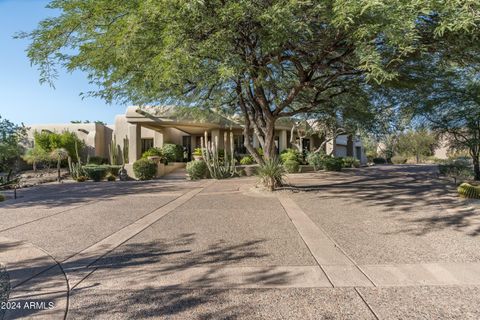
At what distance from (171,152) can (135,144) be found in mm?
3261

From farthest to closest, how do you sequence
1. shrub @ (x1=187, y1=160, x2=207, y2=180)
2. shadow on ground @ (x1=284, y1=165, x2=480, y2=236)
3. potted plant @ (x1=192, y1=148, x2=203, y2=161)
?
potted plant @ (x1=192, y1=148, x2=203, y2=161) < shrub @ (x1=187, y1=160, x2=207, y2=180) < shadow on ground @ (x1=284, y1=165, x2=480, y2=236)

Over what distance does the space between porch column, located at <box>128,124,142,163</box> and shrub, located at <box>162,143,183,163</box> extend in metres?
2.43

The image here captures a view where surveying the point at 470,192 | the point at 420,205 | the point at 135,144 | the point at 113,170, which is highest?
the point at 135,144

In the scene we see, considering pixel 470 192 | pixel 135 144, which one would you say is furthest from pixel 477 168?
pixel 135 144

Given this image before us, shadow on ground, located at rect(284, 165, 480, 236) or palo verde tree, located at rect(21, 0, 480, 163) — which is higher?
palo verde tree, located at rect(21, 0, 480, 163)

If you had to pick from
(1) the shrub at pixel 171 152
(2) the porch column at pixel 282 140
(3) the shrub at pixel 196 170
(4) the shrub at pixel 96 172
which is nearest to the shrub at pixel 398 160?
(2) the porch column at pixel 282 140

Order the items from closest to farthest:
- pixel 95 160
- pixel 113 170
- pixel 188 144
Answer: pixel 113 170 < pixel 95 160 < pixel 188 144

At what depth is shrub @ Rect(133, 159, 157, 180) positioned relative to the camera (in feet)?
59.9

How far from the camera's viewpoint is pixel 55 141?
25406mm

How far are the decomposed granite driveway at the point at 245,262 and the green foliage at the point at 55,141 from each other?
1936 cm

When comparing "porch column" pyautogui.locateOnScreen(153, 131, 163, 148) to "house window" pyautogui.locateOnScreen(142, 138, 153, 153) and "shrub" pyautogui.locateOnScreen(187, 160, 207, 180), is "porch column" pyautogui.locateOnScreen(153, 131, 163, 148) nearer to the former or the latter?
"house window" pyautogui.locateOnScreen(142, 138, 153, 153)

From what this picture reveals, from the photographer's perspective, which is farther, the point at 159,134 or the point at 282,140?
the point at 282,140

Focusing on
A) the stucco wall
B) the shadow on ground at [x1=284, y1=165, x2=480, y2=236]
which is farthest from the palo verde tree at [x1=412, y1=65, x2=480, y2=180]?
the stucco wall

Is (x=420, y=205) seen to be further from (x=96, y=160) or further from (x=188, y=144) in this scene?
(x=96, y=160)
